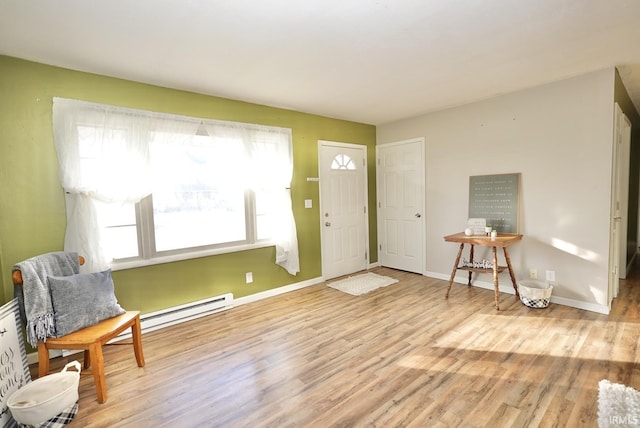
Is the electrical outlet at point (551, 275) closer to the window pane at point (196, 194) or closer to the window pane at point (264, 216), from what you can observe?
the window pane at point (264, 216)

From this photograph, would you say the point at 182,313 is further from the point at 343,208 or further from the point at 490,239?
the point at 490,239

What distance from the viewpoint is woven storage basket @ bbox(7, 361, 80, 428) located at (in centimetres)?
160

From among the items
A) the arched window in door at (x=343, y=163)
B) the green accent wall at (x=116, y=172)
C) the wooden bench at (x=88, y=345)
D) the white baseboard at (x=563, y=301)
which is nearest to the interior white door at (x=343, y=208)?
the arched window in door at (x=343, y=163)

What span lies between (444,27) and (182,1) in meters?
1.69

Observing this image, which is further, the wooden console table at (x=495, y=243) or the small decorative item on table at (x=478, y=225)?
the small decorative item on table at (x=478, y=225)

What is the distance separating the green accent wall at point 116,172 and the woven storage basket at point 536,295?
8.30 feet

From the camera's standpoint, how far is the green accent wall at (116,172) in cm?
230

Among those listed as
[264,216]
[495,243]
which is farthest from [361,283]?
[495,243]

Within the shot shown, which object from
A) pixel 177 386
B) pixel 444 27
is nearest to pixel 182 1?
pixel 444 27

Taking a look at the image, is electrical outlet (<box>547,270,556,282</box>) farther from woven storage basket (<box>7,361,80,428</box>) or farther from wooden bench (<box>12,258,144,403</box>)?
woven storage basket (<box>7,361,80,428</box>)

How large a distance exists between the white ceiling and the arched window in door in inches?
53.4

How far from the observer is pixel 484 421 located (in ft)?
5.40

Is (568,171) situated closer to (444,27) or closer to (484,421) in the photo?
(444,27)

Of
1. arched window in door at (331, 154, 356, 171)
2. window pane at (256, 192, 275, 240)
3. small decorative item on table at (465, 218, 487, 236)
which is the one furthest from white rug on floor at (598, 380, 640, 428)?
arched window in door at (331, 154, 356, 171)
